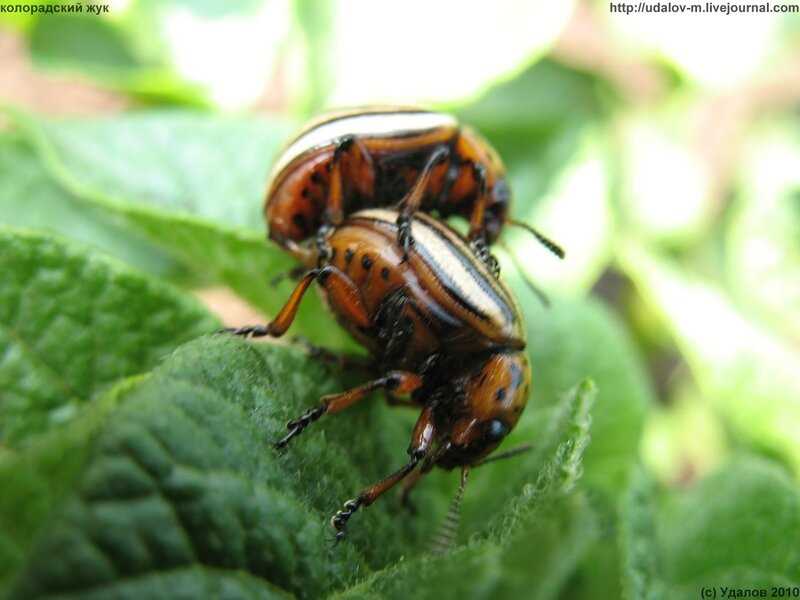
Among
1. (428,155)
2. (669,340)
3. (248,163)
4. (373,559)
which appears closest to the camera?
(373,559)

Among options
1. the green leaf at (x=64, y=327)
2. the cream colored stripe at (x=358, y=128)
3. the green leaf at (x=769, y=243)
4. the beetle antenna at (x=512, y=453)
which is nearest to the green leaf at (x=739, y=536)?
the beetle antenna at (x=512, y=453)

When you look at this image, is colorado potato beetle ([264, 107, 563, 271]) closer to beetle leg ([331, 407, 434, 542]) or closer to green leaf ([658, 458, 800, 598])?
beetle leg ([331, 407, 434, 542])

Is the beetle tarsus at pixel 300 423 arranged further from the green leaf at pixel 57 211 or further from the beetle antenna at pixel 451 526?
the green leaf at pixel 57 211

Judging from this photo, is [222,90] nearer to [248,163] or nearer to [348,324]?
[248,163]

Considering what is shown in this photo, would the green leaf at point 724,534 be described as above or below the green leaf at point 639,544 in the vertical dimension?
below

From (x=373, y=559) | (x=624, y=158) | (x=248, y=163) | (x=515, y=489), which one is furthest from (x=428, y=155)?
(x=624, y=158)
